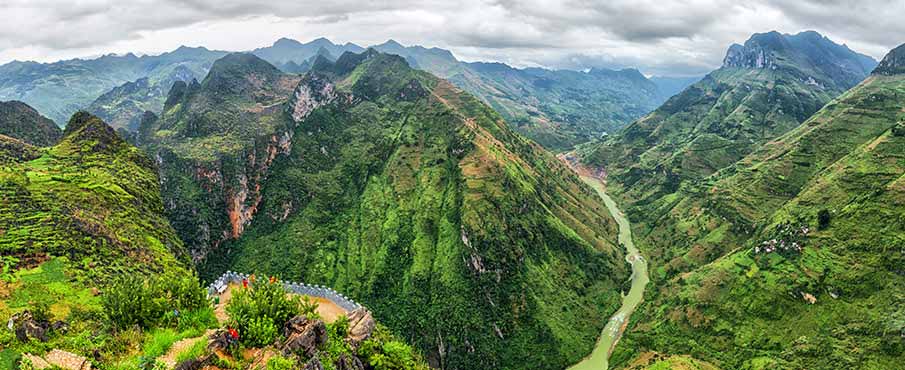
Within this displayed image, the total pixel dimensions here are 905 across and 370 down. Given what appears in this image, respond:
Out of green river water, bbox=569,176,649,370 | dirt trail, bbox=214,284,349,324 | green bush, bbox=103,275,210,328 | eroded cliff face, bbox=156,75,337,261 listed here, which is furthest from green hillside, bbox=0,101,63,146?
green river water, bbox=569,176,649,370

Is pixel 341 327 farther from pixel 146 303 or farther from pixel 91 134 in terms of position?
pixel 91 134

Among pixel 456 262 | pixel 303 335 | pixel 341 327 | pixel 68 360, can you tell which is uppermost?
pixel 68 360

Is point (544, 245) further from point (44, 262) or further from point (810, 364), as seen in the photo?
point (44, 262)

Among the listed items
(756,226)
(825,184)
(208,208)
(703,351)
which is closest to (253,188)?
(208,208)

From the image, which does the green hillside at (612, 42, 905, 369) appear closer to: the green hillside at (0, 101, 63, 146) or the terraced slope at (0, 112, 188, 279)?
the terraced slope at (0, 112, 188, 279)

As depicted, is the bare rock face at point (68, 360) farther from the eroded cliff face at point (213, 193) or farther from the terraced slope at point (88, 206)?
the eroded cliff face at point (213, 193)

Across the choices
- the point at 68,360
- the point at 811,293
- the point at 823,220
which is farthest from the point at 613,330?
the point at 68,360

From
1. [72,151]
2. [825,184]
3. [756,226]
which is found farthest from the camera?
[756,226]
